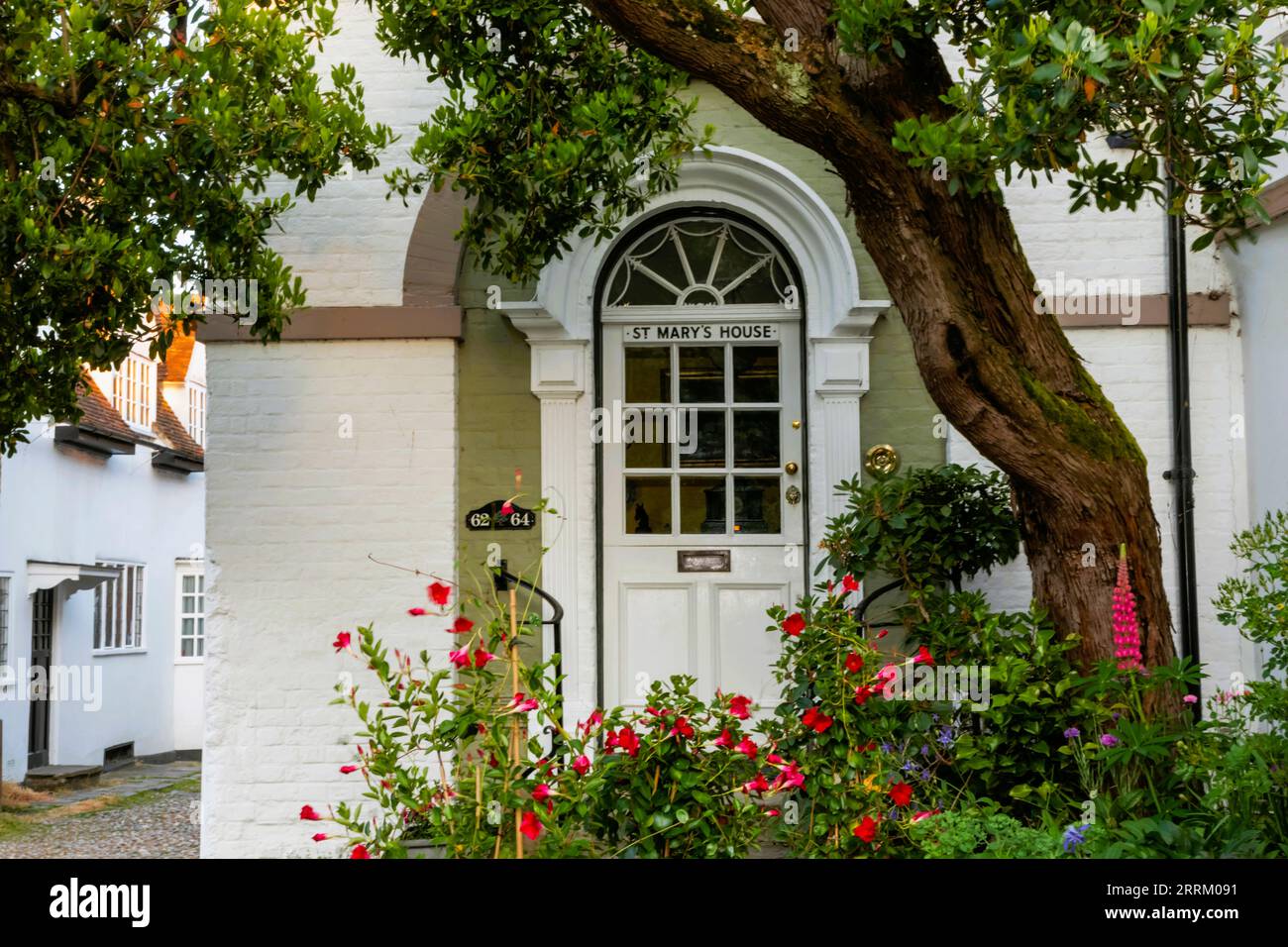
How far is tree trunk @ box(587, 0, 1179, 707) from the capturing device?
16.1ft

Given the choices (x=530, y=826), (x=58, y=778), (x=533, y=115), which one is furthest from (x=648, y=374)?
(x=58, y=778)

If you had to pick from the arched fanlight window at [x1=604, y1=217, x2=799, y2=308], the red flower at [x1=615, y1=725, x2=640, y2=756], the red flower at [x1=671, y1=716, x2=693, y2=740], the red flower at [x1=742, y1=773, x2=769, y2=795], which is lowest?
the red flower at [x1=742, y1=773, x2=769, y2=795]

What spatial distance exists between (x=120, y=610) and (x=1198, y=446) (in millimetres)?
15106

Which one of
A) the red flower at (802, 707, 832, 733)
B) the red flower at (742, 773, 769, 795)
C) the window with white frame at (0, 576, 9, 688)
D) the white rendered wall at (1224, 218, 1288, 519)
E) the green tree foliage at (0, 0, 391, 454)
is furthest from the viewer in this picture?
the window with white frame at (0, 576, 9, 688)

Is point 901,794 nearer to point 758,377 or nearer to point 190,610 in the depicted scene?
point 758,377

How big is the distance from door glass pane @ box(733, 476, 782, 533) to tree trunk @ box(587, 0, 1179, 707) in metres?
2.07

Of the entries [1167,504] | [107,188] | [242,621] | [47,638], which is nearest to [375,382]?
[242,621]

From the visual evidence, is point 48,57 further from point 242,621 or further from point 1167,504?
point 1167,504

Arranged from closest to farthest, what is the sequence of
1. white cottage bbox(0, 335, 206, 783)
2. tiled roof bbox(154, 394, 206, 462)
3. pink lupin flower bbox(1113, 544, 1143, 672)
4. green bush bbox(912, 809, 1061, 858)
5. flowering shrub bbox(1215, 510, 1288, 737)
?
1. green bush bbox(912, 809, 1061, 858)
2. flowering shrub bbox(1215, 510, 1288, 737)
3. pink lupin flower bbox(1113, 544, 1143, 672)
4. white cottage bbox(0, 335, 206, 783)
5. tiled roof bbox(154, 394, 206, 462)

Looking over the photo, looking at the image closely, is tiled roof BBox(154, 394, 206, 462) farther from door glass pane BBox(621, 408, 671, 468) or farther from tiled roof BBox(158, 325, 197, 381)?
door glass pane BBox(621, 408, 671, 468)

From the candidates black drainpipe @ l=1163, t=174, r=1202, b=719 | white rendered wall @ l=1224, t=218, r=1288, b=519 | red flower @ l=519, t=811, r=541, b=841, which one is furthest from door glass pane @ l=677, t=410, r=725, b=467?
red flower @ l=519, t=811, r=541, b=841

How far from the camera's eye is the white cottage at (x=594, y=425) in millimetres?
6926
